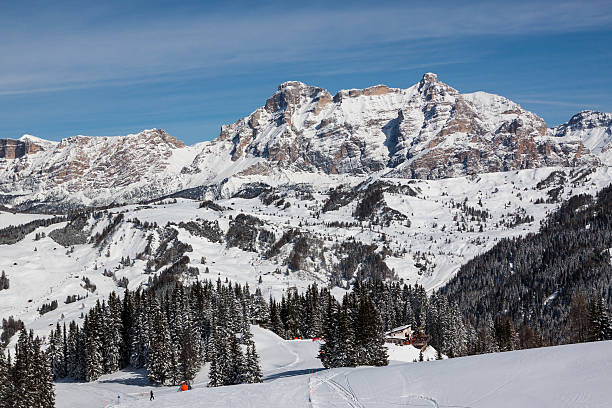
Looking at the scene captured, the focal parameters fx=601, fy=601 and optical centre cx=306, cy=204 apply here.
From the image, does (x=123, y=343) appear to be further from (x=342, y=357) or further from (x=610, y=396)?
(x=610, y=396)

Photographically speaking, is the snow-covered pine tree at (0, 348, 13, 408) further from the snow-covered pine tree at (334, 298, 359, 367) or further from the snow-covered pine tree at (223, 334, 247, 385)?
the snow-covered pine tree at (334, 298, 359, 367)

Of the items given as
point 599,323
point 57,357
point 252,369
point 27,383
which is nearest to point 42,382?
point 27,383

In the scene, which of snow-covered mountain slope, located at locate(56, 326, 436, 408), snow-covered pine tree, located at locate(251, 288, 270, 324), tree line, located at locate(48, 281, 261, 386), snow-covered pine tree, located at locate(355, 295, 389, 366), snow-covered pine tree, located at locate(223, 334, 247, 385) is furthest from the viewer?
snow-covered pine tree, located at locate(251, 288, 270, 324)

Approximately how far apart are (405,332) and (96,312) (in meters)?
72.3

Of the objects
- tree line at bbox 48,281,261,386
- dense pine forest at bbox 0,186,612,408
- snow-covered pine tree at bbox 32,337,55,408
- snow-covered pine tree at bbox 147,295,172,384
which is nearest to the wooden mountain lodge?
dense pine forest at bbox 0,186,612,408

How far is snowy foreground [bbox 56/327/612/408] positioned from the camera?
43.8m

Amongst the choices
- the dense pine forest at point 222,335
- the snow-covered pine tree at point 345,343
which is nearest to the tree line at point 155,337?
the dense pine forest at point 222,335

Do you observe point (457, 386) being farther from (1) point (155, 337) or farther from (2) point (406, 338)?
(2) point (406, 338)

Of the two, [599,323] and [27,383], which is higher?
[599,323]

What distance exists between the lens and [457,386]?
5156 centimetres

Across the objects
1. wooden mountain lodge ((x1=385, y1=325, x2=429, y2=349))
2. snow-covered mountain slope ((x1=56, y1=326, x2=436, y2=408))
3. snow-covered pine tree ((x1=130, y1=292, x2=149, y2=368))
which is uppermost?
snow-covered pine tree ((x1=130, y1=292, x2=149, y2=368))

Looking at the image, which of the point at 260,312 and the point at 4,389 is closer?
the point at 4,389

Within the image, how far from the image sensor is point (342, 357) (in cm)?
8781

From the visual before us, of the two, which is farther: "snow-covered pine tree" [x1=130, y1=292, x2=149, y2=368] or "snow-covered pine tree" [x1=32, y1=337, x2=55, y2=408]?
"snow-covered pine tree" [x1=130, y1=292, x2=149, y2=368]
